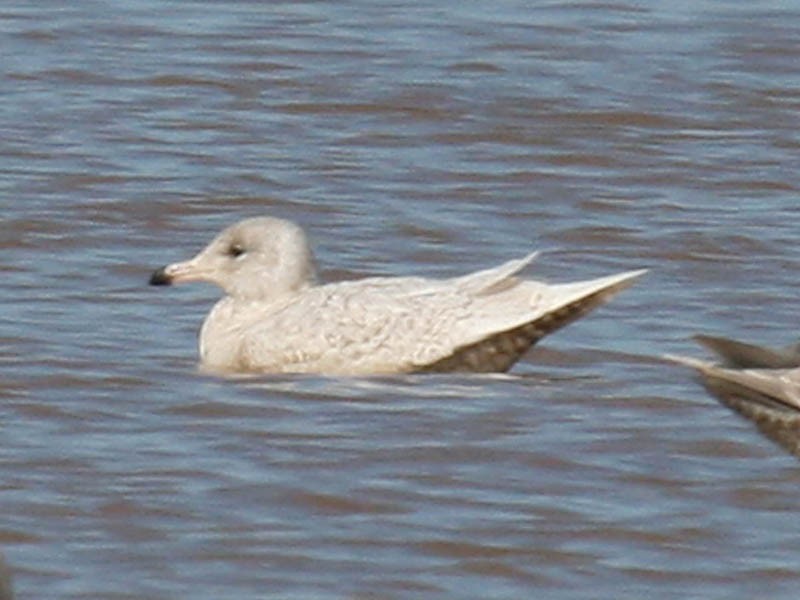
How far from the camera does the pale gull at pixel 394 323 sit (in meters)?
10.3

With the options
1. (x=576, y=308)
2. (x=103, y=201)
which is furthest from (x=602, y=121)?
(x=576, y=308)

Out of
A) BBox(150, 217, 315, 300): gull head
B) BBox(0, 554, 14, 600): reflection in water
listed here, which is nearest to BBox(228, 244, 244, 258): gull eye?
BBox(150, 217, 315, 300): gull head

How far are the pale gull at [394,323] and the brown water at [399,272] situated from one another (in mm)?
133

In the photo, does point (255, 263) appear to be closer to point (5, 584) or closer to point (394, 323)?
point (394, 323)

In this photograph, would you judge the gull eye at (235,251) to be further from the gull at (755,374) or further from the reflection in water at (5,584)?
the reflection in water at (5,584)

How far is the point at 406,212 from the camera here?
12.5 metres

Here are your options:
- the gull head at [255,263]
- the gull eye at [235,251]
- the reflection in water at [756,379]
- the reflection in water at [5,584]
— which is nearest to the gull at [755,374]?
the reflection in water at [756,379]

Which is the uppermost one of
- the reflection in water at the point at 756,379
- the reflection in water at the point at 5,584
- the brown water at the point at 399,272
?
the reflection in water at the point at 5,584

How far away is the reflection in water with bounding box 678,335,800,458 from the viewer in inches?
321

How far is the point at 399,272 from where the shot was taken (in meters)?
11.8

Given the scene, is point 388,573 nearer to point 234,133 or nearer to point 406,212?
point 406,212

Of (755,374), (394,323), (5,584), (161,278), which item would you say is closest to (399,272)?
(161,278)

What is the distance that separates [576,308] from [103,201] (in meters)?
2.69

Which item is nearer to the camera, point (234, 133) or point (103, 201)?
point (103, 201)
